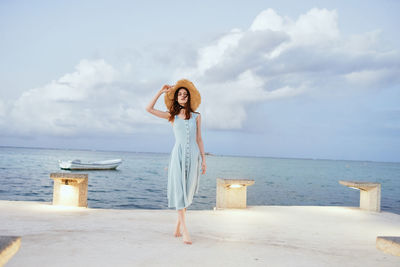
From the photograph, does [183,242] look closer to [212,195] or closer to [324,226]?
[324,226]

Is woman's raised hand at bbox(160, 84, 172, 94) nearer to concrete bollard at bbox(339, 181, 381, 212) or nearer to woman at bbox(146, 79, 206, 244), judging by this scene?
woman at bbox(146, 79, 206, 244)

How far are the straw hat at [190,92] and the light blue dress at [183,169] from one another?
14.2 inches

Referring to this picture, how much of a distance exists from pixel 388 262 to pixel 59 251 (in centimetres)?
350

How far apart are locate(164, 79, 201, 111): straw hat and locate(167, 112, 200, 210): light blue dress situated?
0.36 meters

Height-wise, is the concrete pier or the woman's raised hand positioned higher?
the woman's raised hand

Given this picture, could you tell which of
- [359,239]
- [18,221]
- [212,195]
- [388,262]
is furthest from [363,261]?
[212,195]

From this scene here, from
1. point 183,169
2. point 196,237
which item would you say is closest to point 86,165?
point 196,237

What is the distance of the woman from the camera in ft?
13.0

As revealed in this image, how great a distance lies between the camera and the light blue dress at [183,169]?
13.0 ft

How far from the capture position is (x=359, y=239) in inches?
179

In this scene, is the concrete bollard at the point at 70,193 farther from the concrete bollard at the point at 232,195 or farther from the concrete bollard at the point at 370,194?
the concrete bollard at the point at 370,194

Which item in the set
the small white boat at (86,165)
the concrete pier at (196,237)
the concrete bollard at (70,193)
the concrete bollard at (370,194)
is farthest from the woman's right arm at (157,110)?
the small white boat at (86,165)

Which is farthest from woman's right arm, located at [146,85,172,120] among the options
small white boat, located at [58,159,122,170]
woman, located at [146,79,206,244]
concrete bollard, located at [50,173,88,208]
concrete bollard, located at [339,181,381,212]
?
small white boat, located at [58,159,122,170]

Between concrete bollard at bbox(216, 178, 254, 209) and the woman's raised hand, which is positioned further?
concrete bollard at bbox(216, 178, 254, 209)
